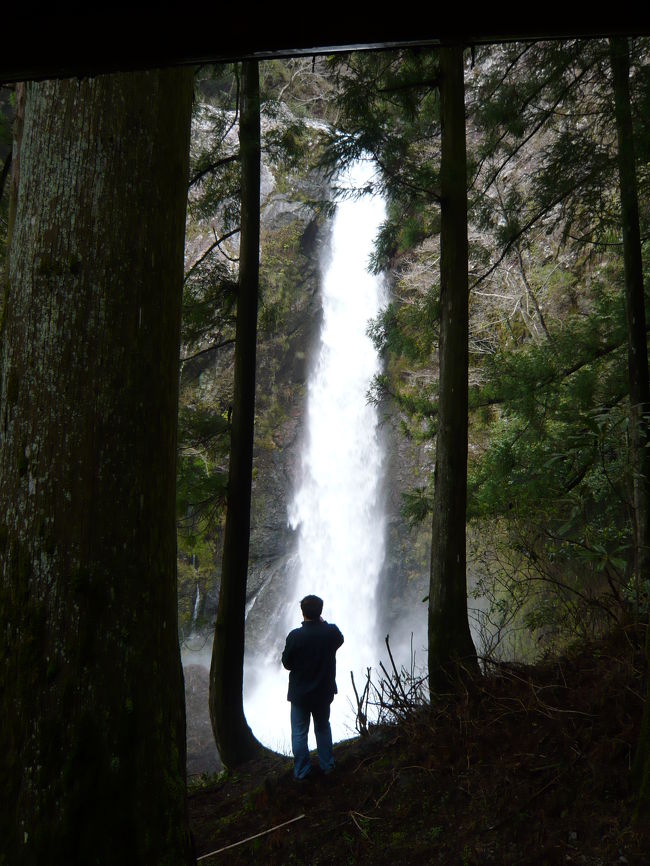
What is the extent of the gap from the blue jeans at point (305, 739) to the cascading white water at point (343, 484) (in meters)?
12.5

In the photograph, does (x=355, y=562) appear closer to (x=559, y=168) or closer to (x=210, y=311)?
(x=210, y=311)

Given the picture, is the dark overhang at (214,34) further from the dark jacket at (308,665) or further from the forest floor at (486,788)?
the dark jacket at (308,665)

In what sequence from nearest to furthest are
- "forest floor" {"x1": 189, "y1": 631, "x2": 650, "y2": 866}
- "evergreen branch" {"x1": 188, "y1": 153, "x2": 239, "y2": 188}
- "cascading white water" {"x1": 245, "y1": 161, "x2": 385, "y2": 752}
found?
"forest floor" {"x1": 189, "y1": 631, "x2": 650, "y2": 866}, "evergreen branch" {"x1": 188, "y1": 153, "x2": 239, "y2": 188}, "cascading white water" {"x1": 245, "y1": 161, "x2": 385, "y2": 752}

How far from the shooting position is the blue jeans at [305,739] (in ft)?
15.5

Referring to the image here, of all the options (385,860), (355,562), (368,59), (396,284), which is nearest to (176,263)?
(385,860)

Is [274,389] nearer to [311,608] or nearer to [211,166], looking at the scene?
[211,166]

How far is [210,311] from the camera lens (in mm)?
7727

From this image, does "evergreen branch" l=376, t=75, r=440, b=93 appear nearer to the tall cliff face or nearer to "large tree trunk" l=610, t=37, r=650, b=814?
"large tree trunk" l=610, t=37, r=650, b=814

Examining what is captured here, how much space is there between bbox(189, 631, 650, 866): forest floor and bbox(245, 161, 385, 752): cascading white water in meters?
12.9

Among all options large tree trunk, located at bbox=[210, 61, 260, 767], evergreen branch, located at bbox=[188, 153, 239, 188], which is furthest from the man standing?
evergreen branch, located at bbox=[188, 153, 239, 188]

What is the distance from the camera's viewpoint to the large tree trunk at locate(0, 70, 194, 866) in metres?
2.09

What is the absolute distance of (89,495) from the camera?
219 centimetres

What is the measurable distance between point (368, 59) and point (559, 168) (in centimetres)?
256

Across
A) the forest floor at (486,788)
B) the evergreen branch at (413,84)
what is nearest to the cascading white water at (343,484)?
the evergreen branch at (413,84)
